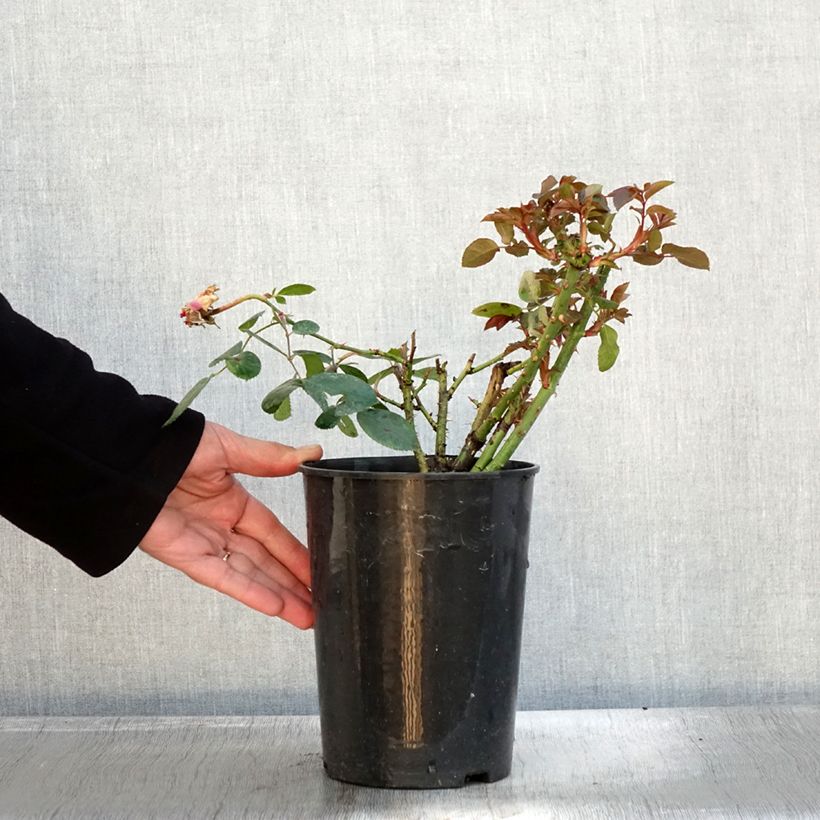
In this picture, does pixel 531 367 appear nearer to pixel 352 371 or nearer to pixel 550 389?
pixel 550 389

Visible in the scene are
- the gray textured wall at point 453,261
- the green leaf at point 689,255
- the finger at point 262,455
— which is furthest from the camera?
the gray textured wall at point 453,261

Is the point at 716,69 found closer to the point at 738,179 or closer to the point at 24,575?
the point at 738,179

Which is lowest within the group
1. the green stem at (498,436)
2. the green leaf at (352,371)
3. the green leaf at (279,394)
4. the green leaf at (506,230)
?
the green stem at (498,436)

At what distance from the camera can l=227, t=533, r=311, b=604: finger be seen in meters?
0.98

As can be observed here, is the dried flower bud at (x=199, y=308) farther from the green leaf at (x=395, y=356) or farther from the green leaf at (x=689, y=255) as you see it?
the green leaf at (x=689, y=255)

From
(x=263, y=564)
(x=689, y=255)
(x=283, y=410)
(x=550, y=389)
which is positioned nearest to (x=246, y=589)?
(x=263, y=564)

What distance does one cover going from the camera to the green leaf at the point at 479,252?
2.66 feet

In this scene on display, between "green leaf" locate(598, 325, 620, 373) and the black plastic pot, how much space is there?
10 cm

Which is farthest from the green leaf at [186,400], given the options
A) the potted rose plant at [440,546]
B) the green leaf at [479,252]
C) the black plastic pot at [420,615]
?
the green leaf at [479,252]

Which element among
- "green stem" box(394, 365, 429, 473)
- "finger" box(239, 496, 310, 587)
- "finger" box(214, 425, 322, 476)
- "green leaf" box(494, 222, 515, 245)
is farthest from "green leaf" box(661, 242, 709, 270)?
"finger" box(239, 496, 310, 587)

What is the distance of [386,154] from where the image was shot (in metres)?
1.12

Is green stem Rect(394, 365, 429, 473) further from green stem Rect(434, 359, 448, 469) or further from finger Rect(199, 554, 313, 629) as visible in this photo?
finger Rect(199, 554, 313, 629)

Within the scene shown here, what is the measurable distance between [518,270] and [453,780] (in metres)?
0.54

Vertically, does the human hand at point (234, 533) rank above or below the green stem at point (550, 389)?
below
